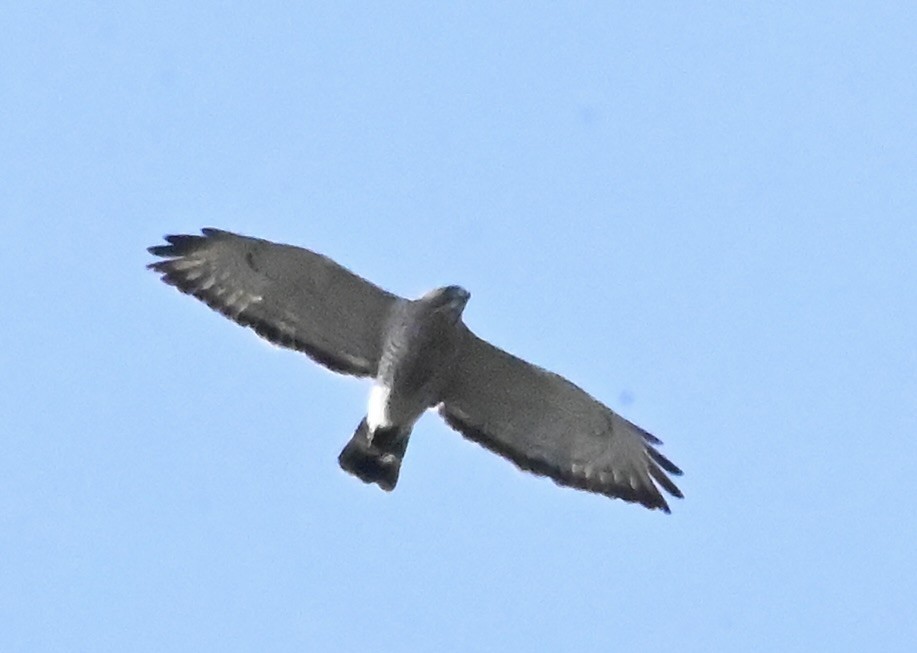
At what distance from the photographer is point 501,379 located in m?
16.9

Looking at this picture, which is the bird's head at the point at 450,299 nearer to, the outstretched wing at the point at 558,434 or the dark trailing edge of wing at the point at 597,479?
the outstretched wing at the point at 558,434

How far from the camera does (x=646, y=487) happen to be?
1738cm

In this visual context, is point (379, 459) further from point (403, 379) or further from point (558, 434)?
point (558, 434)

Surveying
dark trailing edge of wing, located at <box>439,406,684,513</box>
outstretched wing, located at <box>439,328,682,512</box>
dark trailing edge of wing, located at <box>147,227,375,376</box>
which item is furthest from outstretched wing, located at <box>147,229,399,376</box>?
dark trailing edge of wing, located at <box>439,406,684,513</box>

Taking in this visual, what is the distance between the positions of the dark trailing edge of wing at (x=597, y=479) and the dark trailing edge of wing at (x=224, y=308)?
0.97 m

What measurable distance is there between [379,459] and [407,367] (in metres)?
0.82

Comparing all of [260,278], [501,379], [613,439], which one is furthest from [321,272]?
[613,439]

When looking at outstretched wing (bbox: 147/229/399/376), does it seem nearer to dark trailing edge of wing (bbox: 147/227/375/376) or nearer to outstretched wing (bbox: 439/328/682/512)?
dark trailing edge of wing (bbox: 147/227/375/376)

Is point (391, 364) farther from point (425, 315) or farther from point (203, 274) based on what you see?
point (203, 274)

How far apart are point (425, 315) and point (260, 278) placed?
1441 millimetres

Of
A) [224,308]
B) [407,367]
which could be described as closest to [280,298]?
[224,308]

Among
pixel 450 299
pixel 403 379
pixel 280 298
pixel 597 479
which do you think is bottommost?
pixel 403 379

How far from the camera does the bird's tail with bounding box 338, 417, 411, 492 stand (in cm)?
1670

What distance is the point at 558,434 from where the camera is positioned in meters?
17.2
